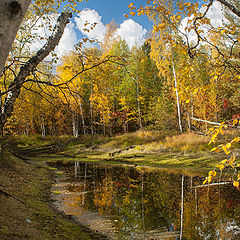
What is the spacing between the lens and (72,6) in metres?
3.94

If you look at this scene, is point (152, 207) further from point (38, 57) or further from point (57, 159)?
point (57, 159)

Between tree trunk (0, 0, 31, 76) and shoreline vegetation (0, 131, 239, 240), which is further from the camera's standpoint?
shoreline vegetation (0, 131, 239, 240)

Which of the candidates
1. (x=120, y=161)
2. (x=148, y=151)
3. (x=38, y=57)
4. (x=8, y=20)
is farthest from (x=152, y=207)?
(x=148, y=151)

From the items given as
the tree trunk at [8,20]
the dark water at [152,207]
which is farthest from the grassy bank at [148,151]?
the tree trunk at [8,20]

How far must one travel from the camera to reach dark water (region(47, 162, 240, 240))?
4.75 meters

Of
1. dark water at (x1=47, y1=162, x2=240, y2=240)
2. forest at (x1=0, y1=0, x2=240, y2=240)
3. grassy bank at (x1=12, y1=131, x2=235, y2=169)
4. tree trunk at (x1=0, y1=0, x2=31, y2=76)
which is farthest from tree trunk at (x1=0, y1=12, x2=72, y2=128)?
grassy bank at (x1=12, y1=131, x2=235, y2=169)

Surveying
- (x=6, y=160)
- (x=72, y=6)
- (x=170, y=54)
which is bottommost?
(x=6, y=160)

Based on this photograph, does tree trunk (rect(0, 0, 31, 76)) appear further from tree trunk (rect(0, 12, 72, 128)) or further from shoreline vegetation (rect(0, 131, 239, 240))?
shoreline vegetation (rect(0, 131, 239, 240))

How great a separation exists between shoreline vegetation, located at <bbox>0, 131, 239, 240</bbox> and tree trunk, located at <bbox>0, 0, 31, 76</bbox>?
7.37 ft

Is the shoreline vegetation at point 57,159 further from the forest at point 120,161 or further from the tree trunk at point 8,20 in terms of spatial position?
the tree trunk at point 8,20

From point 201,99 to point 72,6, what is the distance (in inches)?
672

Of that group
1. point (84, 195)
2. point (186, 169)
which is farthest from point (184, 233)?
point (186, 169)

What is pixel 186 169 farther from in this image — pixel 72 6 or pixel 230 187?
pixel 72 6

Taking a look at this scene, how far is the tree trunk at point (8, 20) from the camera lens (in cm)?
111
